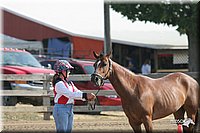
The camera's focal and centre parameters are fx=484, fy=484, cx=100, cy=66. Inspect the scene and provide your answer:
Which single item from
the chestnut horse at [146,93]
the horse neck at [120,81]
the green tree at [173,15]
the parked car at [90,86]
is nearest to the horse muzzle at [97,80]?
the chestnut horse at [146,93]

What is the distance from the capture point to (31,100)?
1541 cm

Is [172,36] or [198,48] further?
[172,36]

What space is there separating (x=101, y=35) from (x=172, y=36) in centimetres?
557

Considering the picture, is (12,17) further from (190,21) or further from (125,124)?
(125,124)

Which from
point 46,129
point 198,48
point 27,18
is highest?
point 27,18

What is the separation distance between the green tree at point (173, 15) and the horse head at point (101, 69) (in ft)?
53.7

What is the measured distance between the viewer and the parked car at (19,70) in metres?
15.3

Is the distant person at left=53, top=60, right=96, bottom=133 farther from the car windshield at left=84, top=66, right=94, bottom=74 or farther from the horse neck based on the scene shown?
the car windshield at left=84, top=66, right=94, bottom=74

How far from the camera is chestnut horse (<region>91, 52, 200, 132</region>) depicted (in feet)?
29.9

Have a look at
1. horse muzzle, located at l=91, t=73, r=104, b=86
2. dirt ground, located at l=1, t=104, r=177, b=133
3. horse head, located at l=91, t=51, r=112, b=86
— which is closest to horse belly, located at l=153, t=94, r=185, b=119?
horse head, located at l=91, t=51, r=112, b=86

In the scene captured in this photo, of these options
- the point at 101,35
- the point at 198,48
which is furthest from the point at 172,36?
the point at 198,48

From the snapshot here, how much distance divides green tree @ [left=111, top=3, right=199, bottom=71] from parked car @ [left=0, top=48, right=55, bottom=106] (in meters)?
10.8

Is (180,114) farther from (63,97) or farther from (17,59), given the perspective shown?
(17,59)

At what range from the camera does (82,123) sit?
13.6 m
